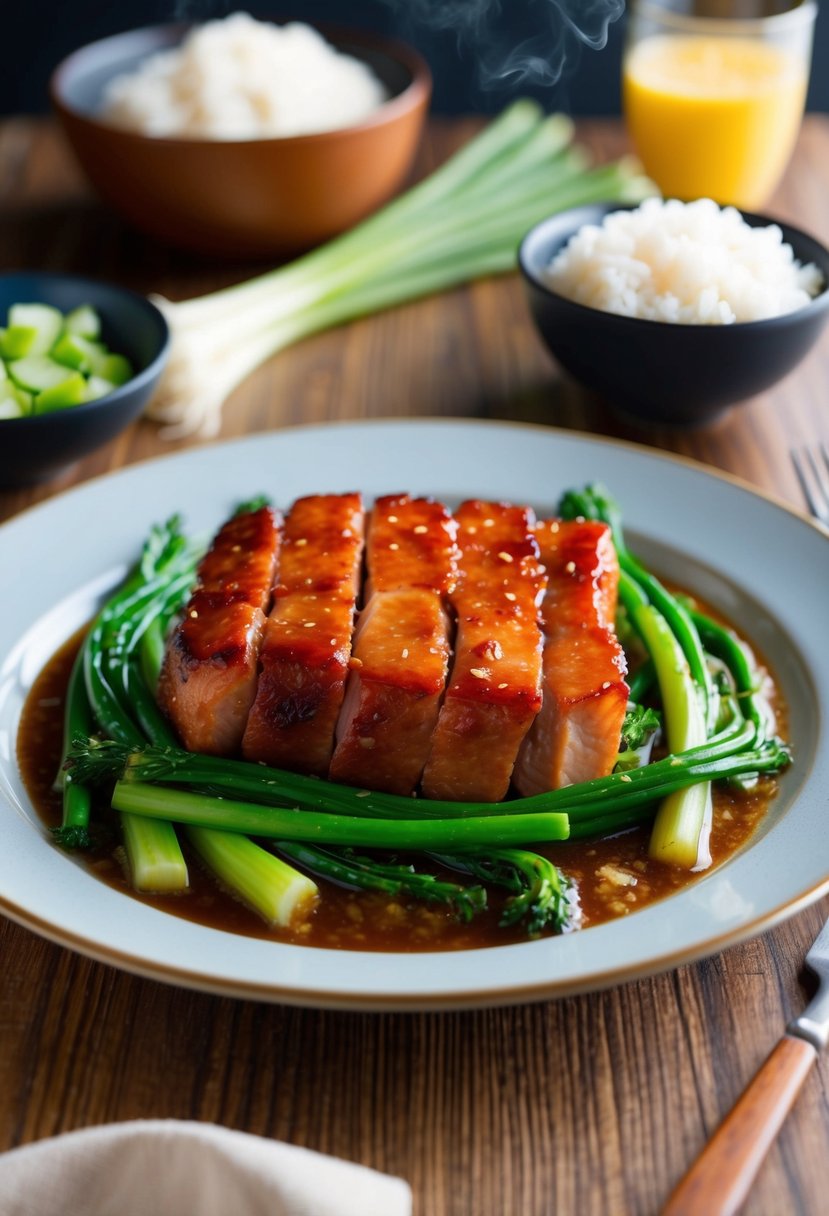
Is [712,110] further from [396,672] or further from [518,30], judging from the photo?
[396,672]

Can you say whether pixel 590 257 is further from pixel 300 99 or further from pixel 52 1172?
pixel 52 1172

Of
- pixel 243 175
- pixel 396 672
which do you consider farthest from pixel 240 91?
pixel 396 672

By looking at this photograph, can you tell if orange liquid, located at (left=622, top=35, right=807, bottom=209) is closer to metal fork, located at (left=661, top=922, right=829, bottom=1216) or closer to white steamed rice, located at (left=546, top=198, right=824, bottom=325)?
white steamed rice, located at (left=546, top=198, right=824, bottom=325)

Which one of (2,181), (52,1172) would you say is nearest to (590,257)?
(52,1172)

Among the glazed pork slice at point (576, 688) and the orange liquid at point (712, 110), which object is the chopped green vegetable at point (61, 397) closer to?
the glazed pork slice at point (576, 688)

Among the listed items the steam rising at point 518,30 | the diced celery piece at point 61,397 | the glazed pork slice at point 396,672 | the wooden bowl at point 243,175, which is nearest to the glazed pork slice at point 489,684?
the glazed pork slice at point 396,672
